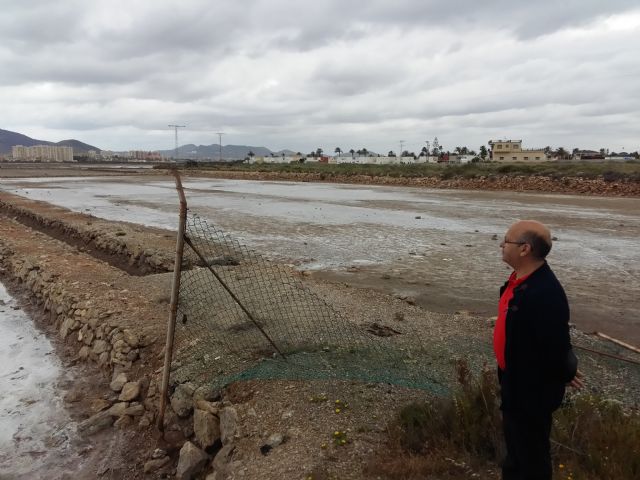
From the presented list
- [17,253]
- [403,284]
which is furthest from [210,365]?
[17,253]

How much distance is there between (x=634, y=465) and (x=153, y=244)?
1305cm

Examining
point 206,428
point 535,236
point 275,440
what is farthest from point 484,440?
point 206,428

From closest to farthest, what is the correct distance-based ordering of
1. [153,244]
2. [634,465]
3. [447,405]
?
[634,465] → [447,405] → [153,244]

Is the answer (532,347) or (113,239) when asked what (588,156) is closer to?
(113,239)

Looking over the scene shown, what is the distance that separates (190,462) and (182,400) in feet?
3.04

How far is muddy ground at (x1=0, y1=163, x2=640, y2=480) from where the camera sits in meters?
4.39

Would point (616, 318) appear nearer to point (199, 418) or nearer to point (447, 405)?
point (447, 405)

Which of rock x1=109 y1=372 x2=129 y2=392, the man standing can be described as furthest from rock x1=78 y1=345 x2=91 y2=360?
the man standing

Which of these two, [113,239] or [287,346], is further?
[113,239]

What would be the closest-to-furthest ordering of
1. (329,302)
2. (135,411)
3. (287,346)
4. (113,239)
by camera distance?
1. (135,411)
2. (287,346)
3. (329,302)
4. (113,239)

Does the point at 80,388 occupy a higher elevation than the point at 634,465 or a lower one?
lower

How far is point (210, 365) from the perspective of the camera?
6023 mm

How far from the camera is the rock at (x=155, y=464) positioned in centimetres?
502

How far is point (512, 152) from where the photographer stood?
105250 mm
